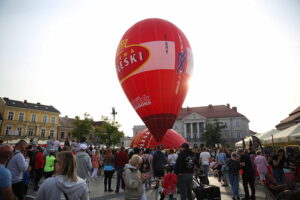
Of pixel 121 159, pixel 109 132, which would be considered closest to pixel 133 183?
pixel 121 159

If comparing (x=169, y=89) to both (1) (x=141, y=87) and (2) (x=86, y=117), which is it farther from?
(2) (x=86, y=117)

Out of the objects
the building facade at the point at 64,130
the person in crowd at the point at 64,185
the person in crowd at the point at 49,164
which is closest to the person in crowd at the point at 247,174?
the person in crowd at the point at 64,185

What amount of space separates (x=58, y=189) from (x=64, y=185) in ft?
0.24

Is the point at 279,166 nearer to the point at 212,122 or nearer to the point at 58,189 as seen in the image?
the point at 58,189

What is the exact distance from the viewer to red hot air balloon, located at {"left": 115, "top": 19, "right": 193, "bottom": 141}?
1377cm

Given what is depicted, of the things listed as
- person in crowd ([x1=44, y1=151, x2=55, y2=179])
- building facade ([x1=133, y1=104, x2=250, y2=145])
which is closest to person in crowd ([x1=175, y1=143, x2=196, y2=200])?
person in crowd ([x1=44, y1=151, x2=55, y2=179])

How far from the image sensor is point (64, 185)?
2.29 meters

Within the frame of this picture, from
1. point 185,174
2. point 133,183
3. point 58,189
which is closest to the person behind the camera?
point 58,189

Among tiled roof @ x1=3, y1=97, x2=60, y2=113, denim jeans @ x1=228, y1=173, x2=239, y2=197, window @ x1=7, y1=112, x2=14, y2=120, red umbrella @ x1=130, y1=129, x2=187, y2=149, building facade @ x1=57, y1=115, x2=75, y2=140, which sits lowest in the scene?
denim jeans @ x1=228, y1=173, x2=239, y2=197

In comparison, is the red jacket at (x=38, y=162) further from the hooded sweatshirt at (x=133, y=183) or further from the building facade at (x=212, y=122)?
the building facade at (x=212, y=122)

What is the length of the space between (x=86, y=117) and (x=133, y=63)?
38.8 m

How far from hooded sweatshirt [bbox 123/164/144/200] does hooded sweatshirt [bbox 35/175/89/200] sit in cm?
153

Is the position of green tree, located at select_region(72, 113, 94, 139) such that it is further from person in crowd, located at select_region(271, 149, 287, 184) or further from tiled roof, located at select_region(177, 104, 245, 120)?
person in crowd, located at select_region(271, 149, 287, 184)

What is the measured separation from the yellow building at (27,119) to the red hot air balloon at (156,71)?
43.4 meters
